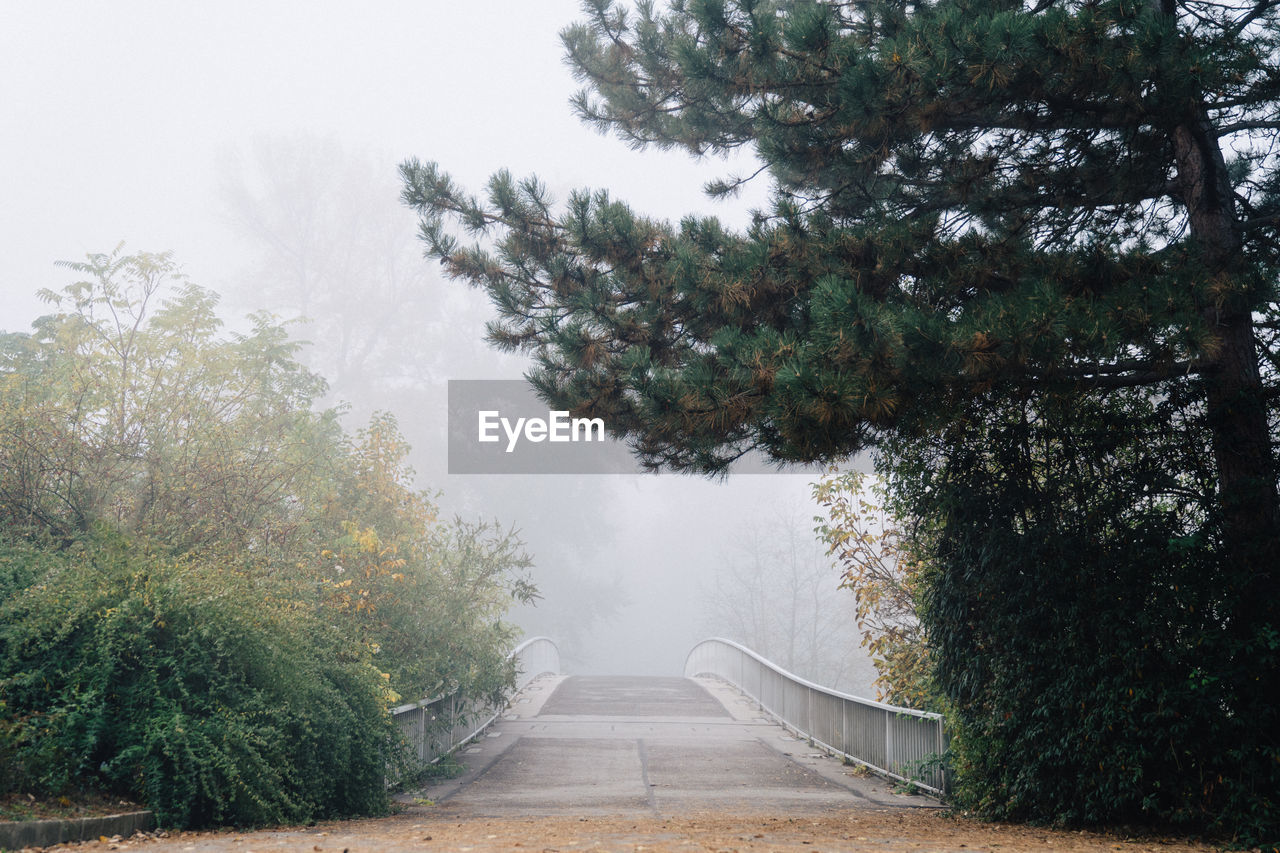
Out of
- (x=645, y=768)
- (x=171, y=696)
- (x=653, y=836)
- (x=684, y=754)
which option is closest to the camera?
(x=653, y=836)

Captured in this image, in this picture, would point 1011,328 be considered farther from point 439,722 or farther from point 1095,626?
point 439,722

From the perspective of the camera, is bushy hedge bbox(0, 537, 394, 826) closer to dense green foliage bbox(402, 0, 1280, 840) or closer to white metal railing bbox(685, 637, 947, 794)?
dense green foliage bbox(402, 0, 1280, 840)

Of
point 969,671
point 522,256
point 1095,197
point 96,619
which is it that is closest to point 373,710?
point 96,619

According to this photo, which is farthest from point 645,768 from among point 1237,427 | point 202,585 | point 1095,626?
point 1237,427

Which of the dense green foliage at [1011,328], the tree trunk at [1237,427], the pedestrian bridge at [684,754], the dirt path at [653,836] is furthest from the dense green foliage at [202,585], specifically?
the tree trunk at [1237,427]

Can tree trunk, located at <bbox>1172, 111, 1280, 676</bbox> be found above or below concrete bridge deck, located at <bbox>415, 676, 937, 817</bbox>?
above

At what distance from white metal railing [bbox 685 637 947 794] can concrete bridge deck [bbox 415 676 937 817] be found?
25 centimetres

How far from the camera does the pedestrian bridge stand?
932 cm

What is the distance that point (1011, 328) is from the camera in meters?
6.06

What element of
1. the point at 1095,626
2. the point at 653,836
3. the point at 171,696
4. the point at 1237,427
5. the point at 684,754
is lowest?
the point at 684,754

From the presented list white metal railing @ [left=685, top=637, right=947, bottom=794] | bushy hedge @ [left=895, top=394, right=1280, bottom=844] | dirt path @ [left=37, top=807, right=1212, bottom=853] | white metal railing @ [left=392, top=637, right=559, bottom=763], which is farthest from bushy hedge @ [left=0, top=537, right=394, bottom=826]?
white metal railing @ [left=685, top=637, right=947, bottom=794]

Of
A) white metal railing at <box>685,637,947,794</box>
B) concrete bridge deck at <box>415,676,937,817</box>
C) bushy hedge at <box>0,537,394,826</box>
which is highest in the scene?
bushy hedge at <box>0,537,394,826</box>

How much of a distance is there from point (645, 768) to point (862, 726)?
2675 millimetres

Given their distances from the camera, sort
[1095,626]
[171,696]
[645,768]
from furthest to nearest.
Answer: [645,768]
[1095,626]
[171,696]
